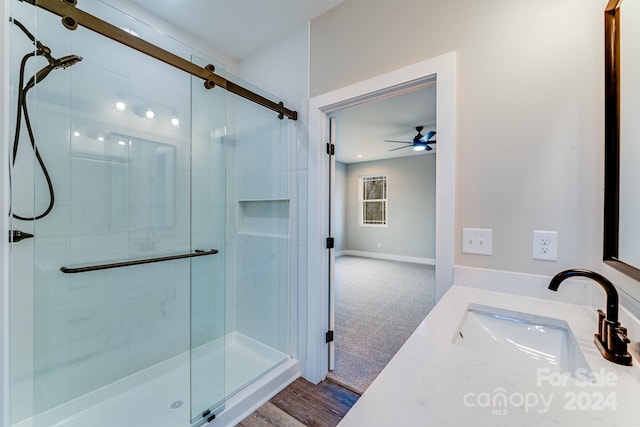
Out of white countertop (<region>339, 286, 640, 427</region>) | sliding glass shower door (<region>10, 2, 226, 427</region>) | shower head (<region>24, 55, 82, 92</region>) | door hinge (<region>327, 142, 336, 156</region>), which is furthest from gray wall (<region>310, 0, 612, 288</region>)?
shower head (<region>24, 55, 82, 92</region>)

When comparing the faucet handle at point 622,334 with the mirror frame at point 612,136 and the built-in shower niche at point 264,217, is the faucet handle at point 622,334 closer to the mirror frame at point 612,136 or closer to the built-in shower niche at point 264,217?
the mirror frame at point 612,136

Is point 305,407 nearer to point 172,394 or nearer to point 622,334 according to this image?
point 172,394

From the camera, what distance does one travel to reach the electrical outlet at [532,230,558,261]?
1128mm

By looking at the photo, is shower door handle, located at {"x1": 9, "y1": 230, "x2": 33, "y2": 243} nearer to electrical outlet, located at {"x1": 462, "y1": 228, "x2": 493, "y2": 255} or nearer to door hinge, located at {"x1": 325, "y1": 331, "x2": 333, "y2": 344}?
door hinge, located at {"x1": 325, "y1": 331, "x2": 333, "y2": 344}

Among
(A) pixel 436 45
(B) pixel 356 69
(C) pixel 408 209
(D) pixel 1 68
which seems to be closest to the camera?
(D) pixel 1 68

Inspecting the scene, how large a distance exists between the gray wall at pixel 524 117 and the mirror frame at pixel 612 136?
0.03 m

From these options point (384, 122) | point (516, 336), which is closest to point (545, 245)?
point (516, 336)

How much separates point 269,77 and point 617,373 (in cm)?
257

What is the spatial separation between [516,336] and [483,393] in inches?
22.9

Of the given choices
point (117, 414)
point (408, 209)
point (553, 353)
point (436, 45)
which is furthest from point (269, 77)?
point (408, 209)

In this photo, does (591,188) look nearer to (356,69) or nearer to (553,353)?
(553,353)

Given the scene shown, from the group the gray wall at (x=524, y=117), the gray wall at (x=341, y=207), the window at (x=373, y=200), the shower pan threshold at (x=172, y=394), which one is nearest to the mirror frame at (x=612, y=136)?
the gray wall at (x=524, y=117)

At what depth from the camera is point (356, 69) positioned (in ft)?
5.69

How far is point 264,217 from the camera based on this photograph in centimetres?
234
